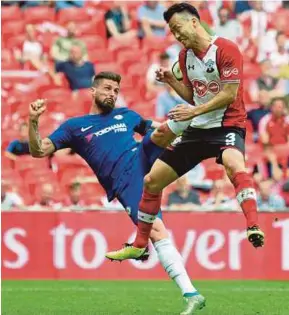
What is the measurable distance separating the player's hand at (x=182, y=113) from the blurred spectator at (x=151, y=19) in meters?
10.8

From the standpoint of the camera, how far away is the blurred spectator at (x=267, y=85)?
1808 cm

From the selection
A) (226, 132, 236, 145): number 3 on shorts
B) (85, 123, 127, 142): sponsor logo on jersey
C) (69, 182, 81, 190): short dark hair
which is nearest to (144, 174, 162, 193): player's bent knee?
(226, 132, 236, 145): number 3 on shorts

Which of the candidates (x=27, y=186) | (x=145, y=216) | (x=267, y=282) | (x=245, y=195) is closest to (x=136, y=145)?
(x=145, y=216)

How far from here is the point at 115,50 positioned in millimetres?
19422

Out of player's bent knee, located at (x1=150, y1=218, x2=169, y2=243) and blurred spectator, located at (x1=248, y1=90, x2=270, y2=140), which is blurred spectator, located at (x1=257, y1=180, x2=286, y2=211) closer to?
blurred spectator, located at (x1=248, y1=90, x2=270, y2=140)

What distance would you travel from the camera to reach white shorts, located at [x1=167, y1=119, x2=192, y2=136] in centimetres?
914

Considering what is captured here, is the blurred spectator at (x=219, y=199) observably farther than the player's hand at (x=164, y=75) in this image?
Yes

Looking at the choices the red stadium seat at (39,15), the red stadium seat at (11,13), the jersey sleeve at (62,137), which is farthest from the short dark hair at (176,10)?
the red stadium seat at (11,13)

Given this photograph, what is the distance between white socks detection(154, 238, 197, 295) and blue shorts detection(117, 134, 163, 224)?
35 centimetres

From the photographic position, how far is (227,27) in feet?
63.1

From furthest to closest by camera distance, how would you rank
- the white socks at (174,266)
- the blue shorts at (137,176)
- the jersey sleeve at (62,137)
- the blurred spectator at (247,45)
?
1. the blurred spectator at (247,45)
2. the jersey sleeve at (62,137)
3. the blue shorts at (137,176)
4. the white socks at (174,266)

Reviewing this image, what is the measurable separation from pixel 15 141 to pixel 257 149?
153 inches

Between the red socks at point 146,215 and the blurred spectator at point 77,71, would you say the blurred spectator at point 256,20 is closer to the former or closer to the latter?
the blurred spectator at point 77,71

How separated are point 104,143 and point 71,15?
32.5 ft
